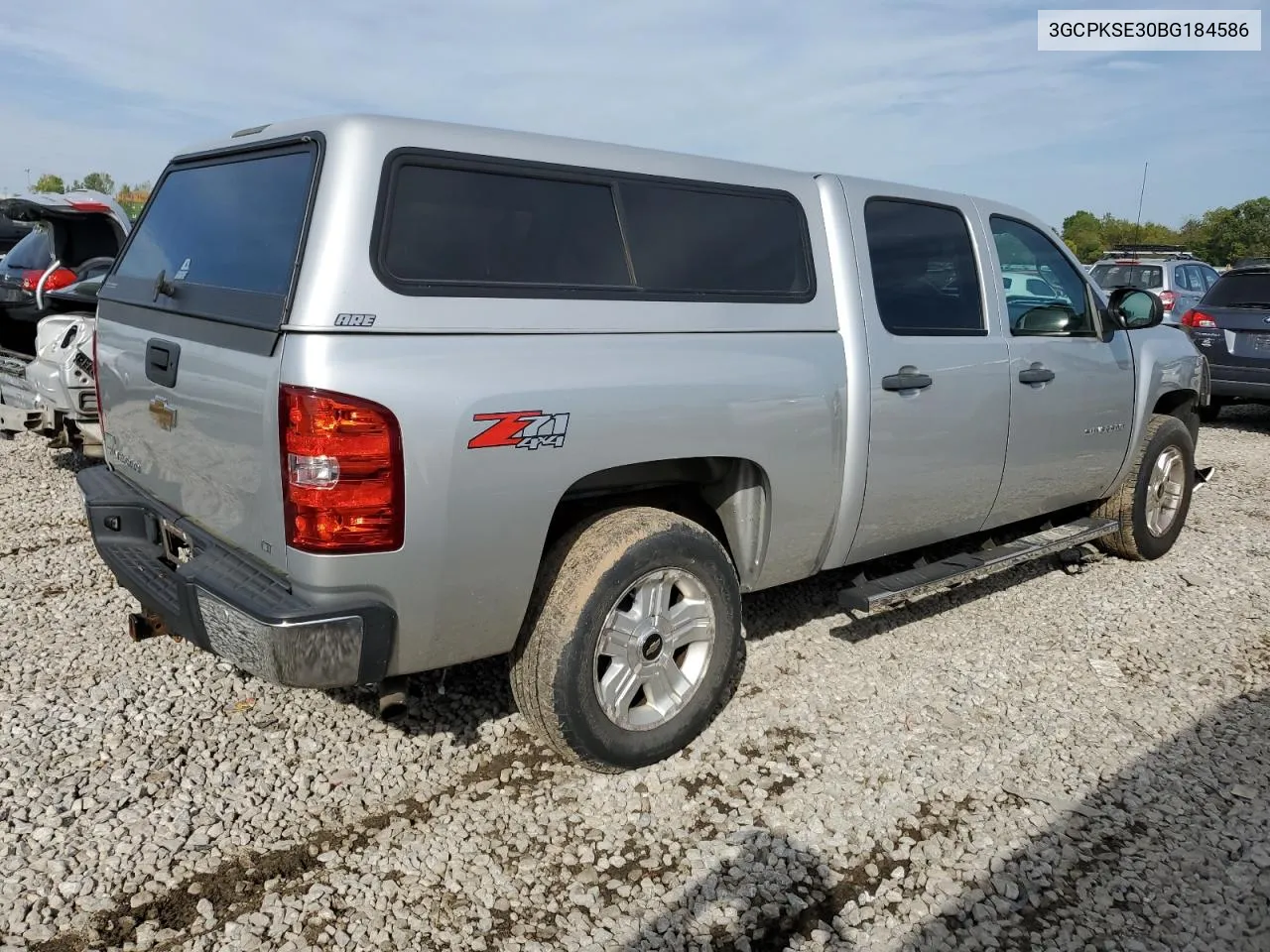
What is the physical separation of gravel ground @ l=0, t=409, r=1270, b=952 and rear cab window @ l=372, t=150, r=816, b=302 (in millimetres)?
1658

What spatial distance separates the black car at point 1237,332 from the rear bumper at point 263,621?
957cm

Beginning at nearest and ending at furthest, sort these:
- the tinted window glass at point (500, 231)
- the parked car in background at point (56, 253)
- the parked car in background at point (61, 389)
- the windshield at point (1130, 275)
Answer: the tinted window glass at point (500, 231) < the parked car in background at point (61, 389) < the parked car in background at point (56, 253) < the windshield at point (1130, 275)

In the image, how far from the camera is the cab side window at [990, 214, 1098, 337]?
14.8 feet

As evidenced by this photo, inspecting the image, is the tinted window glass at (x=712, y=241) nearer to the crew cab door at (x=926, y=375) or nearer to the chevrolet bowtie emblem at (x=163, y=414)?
the crew cab door at (x=926, y=375)

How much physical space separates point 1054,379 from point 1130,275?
12.3 m

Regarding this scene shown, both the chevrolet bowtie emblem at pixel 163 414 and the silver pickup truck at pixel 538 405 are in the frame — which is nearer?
the silver pickup truck at pixel 538 405

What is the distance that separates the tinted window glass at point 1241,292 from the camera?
31.9 ft

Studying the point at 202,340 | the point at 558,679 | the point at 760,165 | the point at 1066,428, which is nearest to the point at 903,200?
the point at 760,165

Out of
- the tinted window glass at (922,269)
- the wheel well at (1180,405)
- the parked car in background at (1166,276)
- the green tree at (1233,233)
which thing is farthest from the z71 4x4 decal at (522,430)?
the green tree at (1233,233)

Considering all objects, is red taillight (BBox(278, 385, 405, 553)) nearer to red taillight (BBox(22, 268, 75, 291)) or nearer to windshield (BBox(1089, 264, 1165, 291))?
red taillight (BBox(22, 268, 75, 291))

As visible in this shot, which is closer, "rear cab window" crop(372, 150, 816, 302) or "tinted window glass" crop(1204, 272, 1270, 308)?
"rear cab window" crop(372, 150, 816, 302)

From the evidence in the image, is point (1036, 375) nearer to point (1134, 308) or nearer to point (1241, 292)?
point (1134, 308)

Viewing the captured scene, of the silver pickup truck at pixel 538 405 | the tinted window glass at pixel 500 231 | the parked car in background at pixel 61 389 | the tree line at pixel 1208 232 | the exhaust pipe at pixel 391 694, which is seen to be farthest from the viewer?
the tree line at pixel 1208 232

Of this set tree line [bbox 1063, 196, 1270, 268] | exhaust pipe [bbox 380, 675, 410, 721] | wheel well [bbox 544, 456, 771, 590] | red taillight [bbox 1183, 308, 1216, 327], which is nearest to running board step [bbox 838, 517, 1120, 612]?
wheel well [bbox 544, 456, 771, 590]
